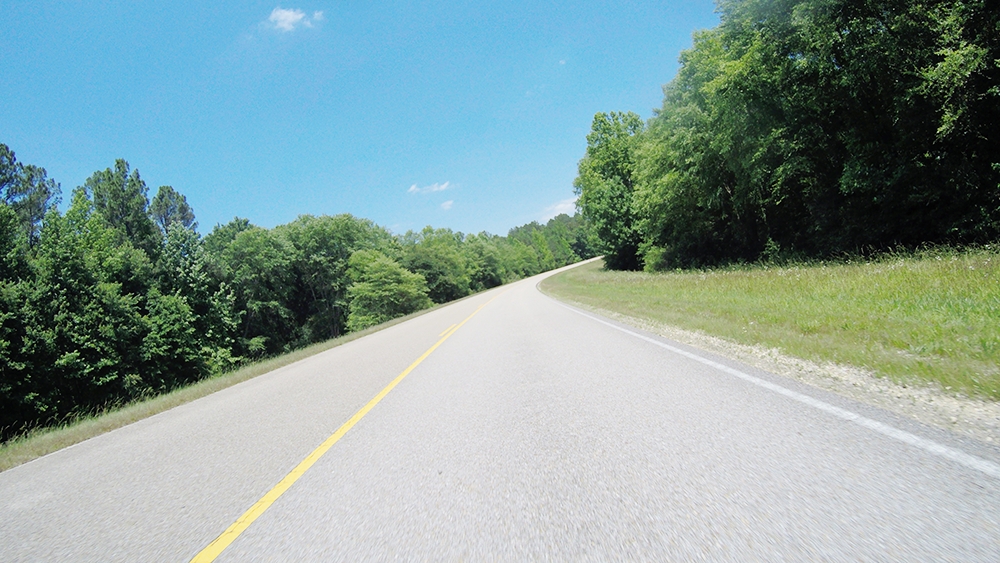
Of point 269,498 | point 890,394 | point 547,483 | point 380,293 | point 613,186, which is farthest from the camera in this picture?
point 380,293

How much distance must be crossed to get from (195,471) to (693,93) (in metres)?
29.7

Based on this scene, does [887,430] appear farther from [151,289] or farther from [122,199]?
[122,199]

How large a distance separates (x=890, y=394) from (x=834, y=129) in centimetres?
1981

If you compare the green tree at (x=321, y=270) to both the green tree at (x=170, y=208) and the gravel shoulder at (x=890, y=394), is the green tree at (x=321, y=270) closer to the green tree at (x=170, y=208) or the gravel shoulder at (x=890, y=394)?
the green tree at (x=170, y=208)

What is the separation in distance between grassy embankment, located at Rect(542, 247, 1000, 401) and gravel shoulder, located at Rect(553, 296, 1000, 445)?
0.57 feet

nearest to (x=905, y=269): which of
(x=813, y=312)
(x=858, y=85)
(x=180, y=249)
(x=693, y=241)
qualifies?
(x=813, y=312)

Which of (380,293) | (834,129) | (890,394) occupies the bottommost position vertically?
(890,394)

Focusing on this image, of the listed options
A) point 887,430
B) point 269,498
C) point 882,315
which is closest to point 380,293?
point 882,315

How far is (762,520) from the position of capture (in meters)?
2.25

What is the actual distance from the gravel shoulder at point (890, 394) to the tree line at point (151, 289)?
723 inches

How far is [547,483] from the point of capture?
297 centimetres

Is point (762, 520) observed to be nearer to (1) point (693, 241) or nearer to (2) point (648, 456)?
(2) point (648, 456)

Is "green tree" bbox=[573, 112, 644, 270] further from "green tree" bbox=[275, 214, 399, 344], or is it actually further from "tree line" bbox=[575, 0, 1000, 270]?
"green tree" bbox=[275, 214, 399, 344]

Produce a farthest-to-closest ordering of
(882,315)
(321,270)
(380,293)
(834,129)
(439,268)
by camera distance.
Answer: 1. (439,268)
2. (321,270)
3. (380,293)
4. (834,129)
5. (882,315)
